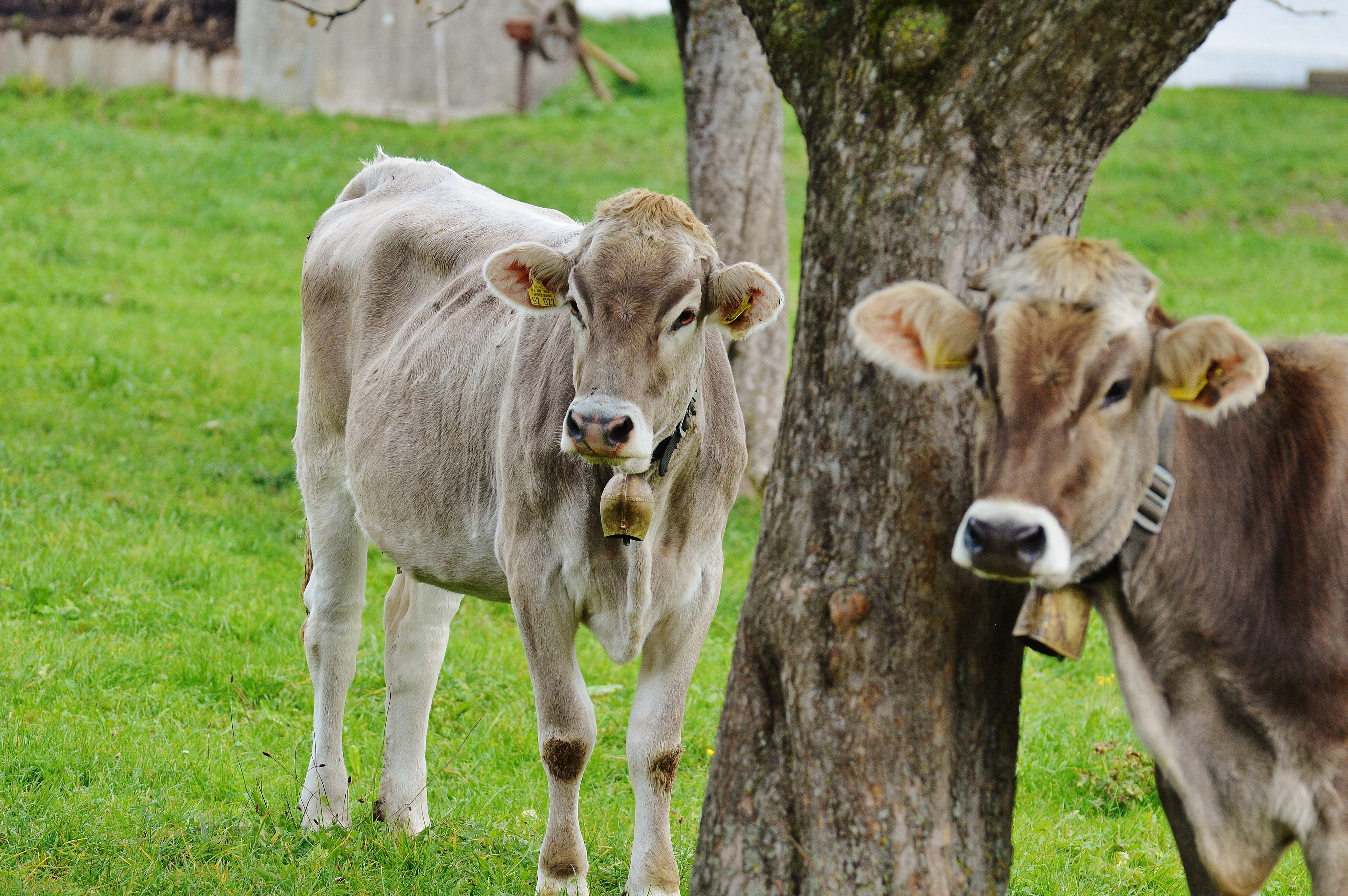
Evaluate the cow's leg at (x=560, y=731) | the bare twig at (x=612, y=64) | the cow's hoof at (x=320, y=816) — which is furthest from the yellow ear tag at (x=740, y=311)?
the bare twig at (x=612, y=64)

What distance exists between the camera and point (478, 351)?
5055 millimetres

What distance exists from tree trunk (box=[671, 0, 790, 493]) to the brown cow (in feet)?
16.7

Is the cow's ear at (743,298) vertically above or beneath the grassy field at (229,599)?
above

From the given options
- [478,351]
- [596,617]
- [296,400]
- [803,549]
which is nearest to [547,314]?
[478,351]

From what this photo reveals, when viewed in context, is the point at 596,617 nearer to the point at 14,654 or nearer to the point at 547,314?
the point at 547,314

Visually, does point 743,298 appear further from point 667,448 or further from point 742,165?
point 742,165

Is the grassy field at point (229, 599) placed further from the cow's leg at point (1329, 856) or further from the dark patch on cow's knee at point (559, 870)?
the cow's leg at point (1329, 856)

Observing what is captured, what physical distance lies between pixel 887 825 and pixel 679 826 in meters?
2.00

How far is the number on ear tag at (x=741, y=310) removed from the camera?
167 inches

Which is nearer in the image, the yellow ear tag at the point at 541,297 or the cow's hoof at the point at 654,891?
the cow's hoof at the point at 654,891

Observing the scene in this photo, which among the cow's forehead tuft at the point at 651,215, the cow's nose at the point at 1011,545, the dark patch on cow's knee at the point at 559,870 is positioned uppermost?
the cow's forehead tuft at the point at 651,215

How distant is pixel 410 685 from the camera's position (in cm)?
525

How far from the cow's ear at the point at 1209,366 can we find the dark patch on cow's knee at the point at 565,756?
2202 millimetres

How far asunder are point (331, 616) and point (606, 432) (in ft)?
7.18
